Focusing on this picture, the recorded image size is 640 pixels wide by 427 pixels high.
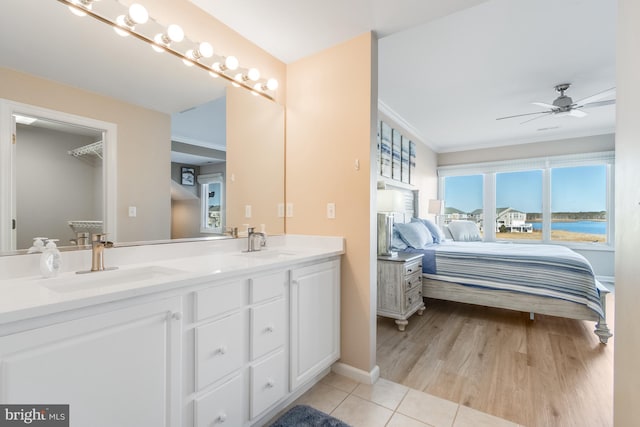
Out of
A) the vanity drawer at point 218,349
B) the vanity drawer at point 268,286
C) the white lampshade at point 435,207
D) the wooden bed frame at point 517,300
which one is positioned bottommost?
the wooden bed frame at point 517,300

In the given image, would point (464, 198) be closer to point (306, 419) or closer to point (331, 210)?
point (331, 210)

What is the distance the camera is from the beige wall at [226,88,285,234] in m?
2.10

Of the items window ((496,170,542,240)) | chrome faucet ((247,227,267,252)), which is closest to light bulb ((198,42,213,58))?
chrome faucet ((247,227,267,252))

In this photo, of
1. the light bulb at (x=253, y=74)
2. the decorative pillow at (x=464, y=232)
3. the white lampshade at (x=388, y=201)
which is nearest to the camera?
the light bulb at (x=253, y=74)

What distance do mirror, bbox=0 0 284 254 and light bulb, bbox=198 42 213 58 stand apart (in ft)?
0.41

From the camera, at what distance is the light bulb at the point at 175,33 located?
159 cm

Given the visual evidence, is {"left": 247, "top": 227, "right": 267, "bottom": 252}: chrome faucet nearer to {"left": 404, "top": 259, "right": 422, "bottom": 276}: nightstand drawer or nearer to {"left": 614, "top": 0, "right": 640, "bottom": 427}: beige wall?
{"left": 404, "top": 259, "right": 422, "bottom": 276}: nightstand drawer

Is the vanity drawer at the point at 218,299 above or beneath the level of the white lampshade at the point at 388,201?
beneath

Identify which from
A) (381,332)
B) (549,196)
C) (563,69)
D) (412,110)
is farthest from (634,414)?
(549,196)

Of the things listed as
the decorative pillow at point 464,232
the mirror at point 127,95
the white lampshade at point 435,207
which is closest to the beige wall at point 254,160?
the mirror at point 127,95

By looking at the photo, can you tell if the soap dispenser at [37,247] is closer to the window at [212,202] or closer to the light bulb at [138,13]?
the window at [212,202]

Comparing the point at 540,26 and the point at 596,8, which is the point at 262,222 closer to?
the point at 540,26

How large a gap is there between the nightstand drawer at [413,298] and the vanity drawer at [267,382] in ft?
5.52

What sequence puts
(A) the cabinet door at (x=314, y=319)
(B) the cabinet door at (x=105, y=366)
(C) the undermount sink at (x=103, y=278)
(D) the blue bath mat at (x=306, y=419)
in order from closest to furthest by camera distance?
(B) the cabinet door at (x=105, y=366) < (C) the undermount sink at (x=103, y=278) < (D) the blue bath mat at (x=306, y=419) < (A) the cabinet door at (x=314, y=319)
